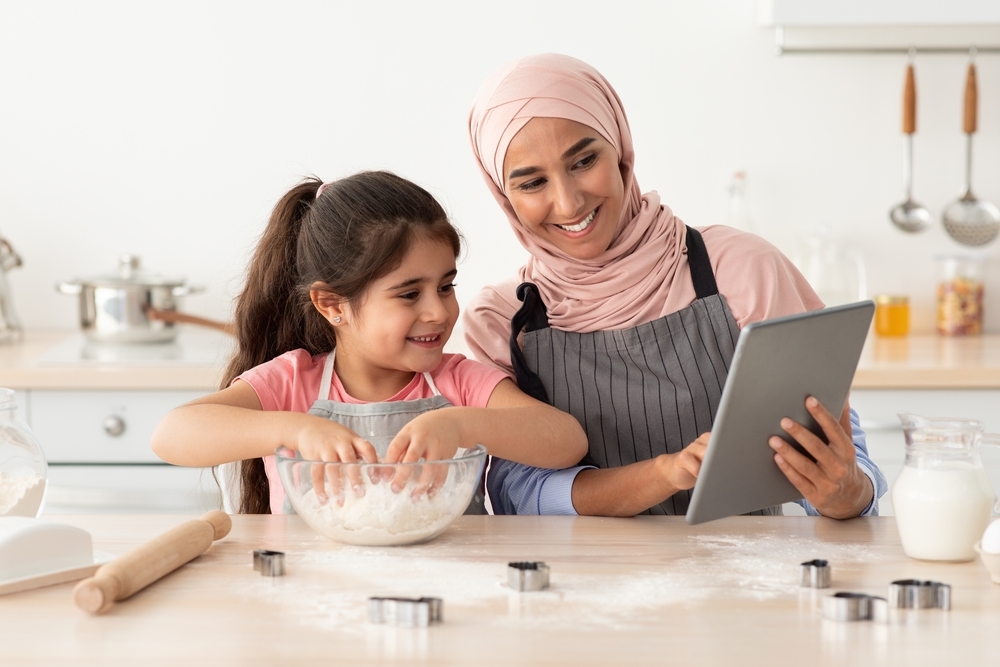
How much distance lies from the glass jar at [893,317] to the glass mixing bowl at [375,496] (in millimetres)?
1898

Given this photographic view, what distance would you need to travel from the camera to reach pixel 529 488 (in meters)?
1.45

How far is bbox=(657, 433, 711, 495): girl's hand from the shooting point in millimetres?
1165

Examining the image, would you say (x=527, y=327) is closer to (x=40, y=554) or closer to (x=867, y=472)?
(x=867, y=472)

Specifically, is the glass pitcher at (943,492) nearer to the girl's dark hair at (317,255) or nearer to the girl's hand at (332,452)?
the girl's hand at (332,452)

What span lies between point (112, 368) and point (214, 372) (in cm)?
23

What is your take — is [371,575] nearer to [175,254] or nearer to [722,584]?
[722,584]

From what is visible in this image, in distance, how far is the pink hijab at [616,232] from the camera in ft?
4.86

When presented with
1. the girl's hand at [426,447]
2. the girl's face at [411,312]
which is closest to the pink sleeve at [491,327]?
the girl's face at [411,312]

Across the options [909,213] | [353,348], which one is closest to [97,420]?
[353,348]

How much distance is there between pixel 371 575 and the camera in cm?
99

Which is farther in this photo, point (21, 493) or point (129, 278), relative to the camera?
point (129, 278)

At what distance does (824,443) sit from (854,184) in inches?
72.2

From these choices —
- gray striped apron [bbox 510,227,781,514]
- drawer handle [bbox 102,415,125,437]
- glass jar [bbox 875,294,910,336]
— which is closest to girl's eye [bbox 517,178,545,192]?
gray striped apron [bbox 510,227,781,514]

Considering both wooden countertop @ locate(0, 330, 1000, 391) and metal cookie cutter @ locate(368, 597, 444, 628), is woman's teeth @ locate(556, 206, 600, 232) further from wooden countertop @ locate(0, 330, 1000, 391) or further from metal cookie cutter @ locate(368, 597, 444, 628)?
wooden countertop @ locate(0, 330, 1000, 391)
